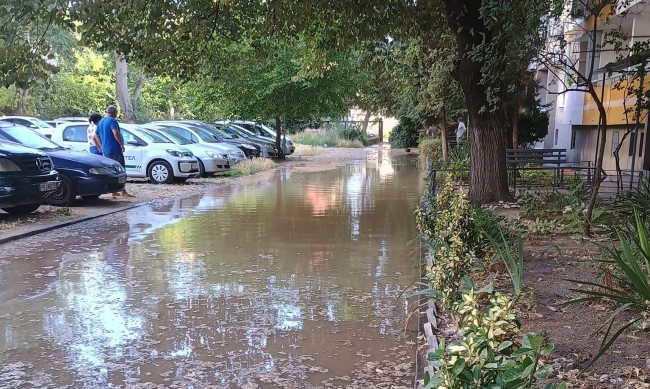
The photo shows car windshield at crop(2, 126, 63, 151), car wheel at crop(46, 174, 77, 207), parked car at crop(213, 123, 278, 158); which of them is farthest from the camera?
parked car at crop(213, 123, 278, 158)

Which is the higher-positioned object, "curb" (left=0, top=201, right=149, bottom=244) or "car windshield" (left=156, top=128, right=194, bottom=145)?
"car windshield" (left=156, top=128, right=194, bottom=145)

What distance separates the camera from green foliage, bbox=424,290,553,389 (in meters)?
2.56

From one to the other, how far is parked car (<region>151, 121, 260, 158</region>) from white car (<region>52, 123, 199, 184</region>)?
375 cm

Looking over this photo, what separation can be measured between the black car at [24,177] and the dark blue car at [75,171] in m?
1.26

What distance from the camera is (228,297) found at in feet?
20.3

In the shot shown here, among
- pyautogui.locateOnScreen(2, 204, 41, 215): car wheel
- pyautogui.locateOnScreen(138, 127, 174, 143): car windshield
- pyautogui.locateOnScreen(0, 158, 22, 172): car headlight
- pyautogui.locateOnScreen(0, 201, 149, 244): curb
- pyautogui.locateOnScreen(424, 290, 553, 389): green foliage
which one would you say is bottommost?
pyautogui.locateOnScreen(0, 201, 149, 244): curb

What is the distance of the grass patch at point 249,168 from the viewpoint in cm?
1977

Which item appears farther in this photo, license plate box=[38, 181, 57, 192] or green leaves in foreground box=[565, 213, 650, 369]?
license plate box=[38, 181, 57, 192]

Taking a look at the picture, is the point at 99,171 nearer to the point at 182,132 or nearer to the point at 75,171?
the point at 75,171

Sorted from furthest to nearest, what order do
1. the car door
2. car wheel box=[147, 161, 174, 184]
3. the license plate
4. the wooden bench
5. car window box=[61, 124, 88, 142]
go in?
the car door, car wheel box=[147, 161, 174, 184], car window box=[61, 124, 88, 142], the wooden bench, the license plate

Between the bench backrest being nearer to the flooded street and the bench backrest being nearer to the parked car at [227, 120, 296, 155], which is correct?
the flooded street

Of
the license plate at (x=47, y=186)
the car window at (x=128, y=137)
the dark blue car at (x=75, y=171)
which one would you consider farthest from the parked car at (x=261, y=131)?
the license plate at (x=47, y=186)

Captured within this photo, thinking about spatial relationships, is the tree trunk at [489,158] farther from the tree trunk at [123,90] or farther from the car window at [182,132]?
the tree trunk at [123,90]

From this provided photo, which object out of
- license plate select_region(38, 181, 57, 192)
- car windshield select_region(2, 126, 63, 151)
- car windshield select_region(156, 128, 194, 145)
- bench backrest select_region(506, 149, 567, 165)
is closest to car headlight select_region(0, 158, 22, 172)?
license plate select_region(38, 181, 57, 192)
